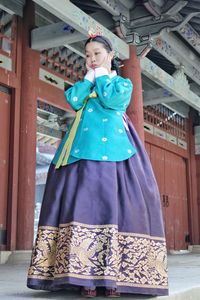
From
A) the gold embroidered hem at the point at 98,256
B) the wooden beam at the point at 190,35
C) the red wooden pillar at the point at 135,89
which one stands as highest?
the wooden beam at the point at 190,35

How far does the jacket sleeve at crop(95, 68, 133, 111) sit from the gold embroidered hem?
0.54m

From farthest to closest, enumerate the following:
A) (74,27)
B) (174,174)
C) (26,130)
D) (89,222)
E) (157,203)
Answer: (174,174) → (26,130) → (74,27) → (157,203) → (89,222)

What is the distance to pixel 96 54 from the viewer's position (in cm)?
221

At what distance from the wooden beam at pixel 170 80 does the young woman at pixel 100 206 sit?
4.24m

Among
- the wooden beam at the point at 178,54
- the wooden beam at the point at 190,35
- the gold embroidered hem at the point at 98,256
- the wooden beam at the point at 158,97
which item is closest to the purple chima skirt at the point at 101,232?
the gold embroidered hem at the point at 98,256

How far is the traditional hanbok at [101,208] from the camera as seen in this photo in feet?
6.30

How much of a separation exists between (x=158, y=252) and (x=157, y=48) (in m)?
4.98

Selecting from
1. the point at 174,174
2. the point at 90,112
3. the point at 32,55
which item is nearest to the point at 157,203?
the point at 90,112

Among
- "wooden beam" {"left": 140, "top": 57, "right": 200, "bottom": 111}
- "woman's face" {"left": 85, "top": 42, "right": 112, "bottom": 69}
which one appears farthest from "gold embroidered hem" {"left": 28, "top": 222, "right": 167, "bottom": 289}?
"wooden beam" {"left": 140, "top": 57, "right": 200, "bottom": 111}

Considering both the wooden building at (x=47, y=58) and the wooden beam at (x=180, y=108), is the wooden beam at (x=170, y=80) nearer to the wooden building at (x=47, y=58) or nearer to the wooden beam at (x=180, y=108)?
the wooden building at (x=47, y=58)

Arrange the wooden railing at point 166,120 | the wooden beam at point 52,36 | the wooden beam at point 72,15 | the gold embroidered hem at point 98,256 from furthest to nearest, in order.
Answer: the wooden railing at point 166,120 → the wooden beam at point 52,36 → the wooden beam at point 72,15 → the gold embroidered hem at point 98,256

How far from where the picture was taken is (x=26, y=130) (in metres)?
5.43

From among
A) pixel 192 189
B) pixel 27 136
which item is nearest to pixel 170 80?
pixel 27 136

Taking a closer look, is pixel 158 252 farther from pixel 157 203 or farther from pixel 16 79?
pixel 16 79
